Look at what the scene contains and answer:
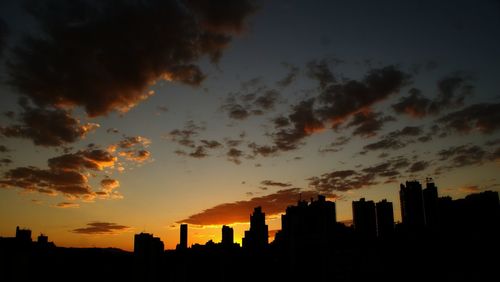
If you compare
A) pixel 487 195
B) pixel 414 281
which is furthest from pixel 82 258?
pixel 487 195

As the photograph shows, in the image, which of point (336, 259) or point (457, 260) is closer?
point (457, 260)

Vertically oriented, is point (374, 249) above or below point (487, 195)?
below

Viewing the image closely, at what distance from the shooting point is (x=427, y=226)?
199 meters

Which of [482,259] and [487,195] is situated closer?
[482,259]

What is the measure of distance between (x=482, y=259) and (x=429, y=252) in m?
20.2

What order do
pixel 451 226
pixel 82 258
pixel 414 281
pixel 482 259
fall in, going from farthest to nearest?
pixel 82 258 < pixel 451 226 < pixel 414 281 < pixel 482 259

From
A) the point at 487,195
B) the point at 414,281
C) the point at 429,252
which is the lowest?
the point at 414,281

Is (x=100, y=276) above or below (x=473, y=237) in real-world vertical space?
below

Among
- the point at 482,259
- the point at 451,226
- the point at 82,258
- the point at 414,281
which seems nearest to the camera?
the point at 482,259

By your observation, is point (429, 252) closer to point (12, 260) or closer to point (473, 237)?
point (473, 237)

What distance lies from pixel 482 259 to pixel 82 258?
168 metres

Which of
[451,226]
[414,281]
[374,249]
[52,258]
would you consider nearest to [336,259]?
[374,249]

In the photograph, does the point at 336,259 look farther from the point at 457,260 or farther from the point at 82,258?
the point at 82,258

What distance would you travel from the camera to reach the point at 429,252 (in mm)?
177500
